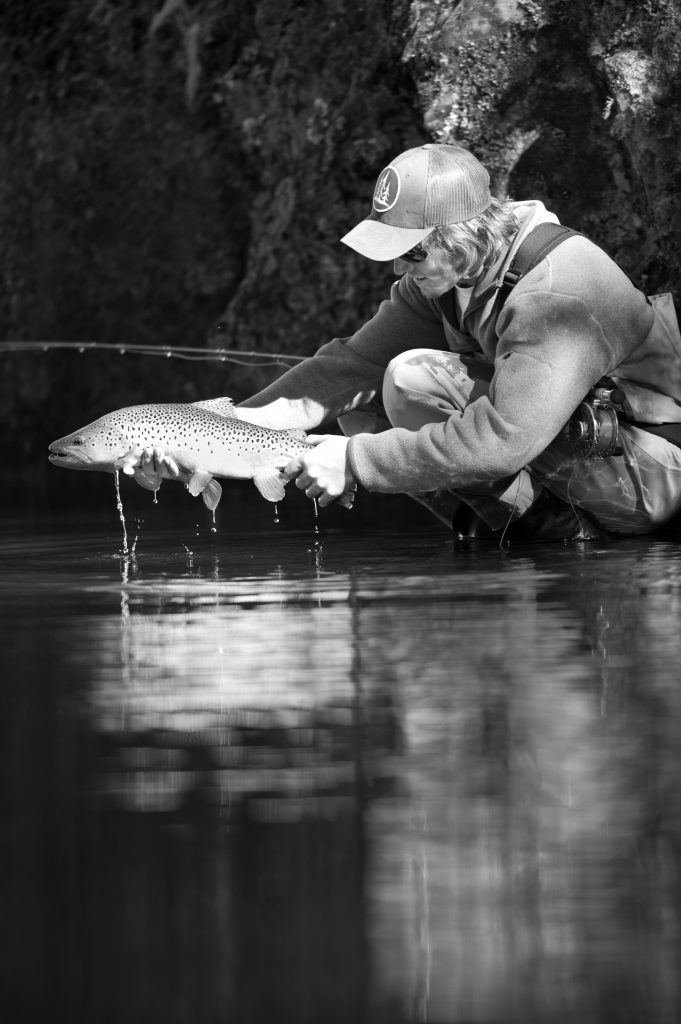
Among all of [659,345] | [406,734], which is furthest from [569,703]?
[659,345]

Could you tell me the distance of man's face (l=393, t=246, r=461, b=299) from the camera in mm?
4359

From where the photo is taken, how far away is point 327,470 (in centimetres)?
439

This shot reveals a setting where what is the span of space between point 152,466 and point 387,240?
1099mm

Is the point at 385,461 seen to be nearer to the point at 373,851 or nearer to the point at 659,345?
the point at 659,345

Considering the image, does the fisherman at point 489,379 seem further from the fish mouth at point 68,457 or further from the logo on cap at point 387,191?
the fish mouth at point 68,457

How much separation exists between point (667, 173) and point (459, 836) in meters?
5.14

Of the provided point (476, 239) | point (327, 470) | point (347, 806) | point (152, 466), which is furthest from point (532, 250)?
point (347, 806)

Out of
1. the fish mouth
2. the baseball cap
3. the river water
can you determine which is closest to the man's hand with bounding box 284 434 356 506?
the river water

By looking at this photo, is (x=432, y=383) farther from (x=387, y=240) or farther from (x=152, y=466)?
(x=152, y=466)

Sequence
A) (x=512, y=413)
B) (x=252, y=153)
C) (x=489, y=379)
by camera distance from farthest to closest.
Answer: (x=252, y=153) < (x=489, y=379) < (x=512, y=413)

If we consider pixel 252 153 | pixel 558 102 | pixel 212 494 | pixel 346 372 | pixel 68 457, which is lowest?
pixel 212 494

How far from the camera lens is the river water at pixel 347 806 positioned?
5.84ft

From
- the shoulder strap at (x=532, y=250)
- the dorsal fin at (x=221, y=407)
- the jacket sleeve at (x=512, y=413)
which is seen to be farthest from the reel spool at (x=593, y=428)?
the dorsal fin at (x=221, y=407)

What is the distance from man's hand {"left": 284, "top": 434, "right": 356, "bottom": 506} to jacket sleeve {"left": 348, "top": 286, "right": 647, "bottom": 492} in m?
0.04
